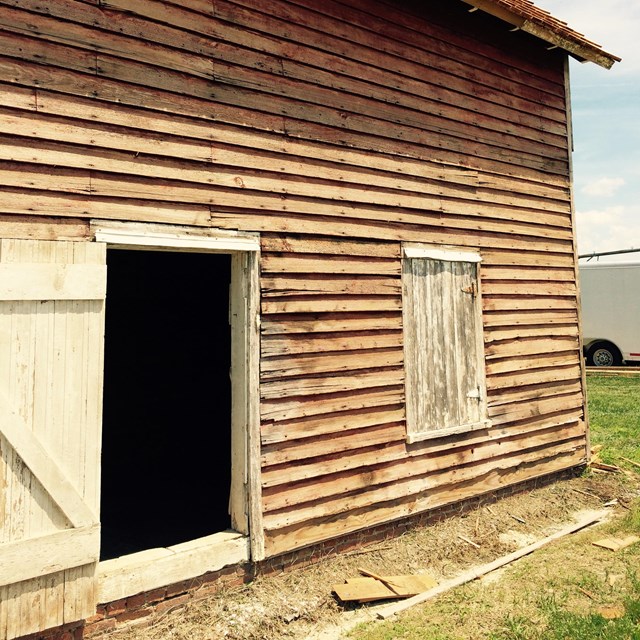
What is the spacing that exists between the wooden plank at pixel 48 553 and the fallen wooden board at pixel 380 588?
1991 millimetres

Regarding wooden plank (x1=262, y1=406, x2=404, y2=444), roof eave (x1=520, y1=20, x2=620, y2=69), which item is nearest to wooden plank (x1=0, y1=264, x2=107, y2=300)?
wooden plank (x1=262, y1=406, x2=404, y2=444)

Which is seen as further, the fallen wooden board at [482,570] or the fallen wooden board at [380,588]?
the fallen wooden board at [380,588]

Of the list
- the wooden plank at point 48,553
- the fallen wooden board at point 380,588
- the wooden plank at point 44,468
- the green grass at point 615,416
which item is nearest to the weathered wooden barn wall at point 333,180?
the fallen wooden board at point 380,588

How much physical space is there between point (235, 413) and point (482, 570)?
261 centimetres

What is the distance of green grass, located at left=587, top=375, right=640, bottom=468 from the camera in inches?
359

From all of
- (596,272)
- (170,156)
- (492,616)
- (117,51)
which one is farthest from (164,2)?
(596,272)

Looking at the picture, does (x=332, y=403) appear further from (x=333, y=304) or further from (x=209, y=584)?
(x=209, y=584)

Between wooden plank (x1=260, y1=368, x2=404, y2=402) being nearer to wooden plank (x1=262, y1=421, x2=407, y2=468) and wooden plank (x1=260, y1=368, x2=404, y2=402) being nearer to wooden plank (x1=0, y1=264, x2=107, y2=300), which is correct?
wooden plank (x1=262, y1=421, x2=407, y2=468)

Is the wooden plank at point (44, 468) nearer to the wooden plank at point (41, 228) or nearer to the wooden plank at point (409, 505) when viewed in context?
the wooden plank at point (41, 228)

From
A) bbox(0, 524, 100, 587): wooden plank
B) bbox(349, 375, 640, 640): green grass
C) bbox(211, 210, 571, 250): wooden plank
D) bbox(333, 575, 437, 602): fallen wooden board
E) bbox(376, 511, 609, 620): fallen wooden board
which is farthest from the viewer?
bbox(211, 210, 571, 250): wooden plank

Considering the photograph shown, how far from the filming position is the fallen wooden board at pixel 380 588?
15.1 feet

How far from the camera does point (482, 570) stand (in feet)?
16.9

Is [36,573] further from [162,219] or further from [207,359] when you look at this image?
[207,359]

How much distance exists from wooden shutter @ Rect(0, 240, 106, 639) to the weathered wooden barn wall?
0.36 metres
